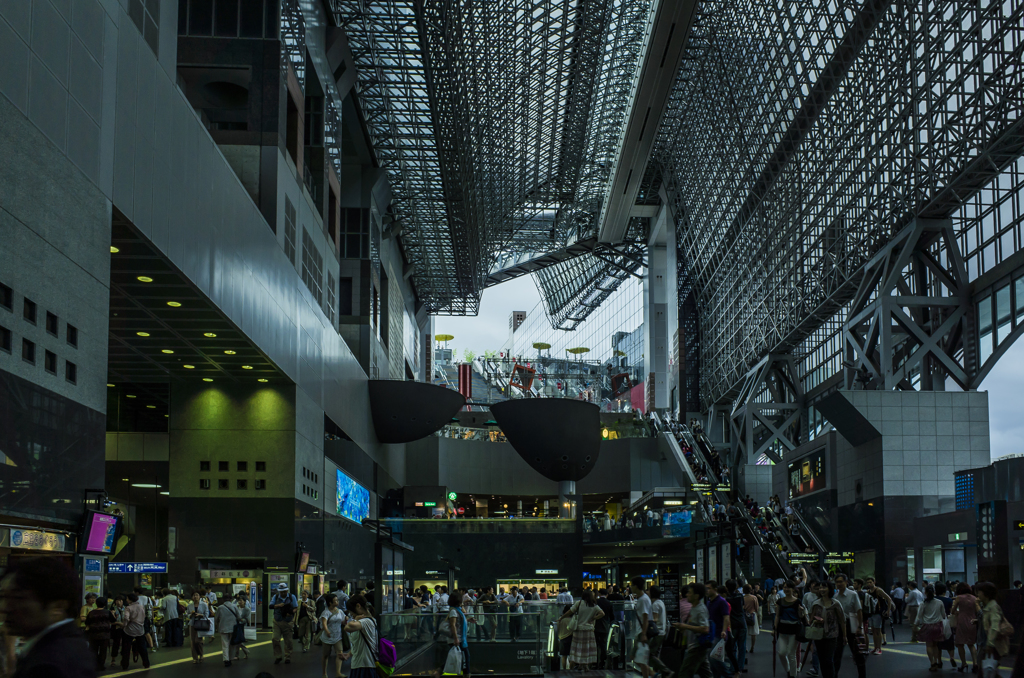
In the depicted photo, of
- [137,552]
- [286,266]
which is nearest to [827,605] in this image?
[286,266]

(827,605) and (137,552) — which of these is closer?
(827,605)

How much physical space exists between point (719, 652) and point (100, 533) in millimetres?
8701

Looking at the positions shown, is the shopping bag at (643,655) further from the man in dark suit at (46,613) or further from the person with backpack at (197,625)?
the man in dark suit at (46,613)

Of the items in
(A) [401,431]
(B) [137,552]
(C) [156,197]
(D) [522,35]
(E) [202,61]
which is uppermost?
(D) [522,35]

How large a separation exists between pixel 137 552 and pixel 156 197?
2197 centimetres

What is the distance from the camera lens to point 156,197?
1730 cm

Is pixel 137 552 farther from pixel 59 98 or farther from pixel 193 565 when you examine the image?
pixel 59 98

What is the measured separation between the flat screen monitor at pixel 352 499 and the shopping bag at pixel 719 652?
25.7 m

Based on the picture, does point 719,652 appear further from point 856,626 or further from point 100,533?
point 100,533

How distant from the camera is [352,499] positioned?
4106 centimetres

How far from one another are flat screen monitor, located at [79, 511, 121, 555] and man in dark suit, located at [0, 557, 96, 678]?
11822 millimetres

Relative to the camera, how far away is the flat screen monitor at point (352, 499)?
124 ft

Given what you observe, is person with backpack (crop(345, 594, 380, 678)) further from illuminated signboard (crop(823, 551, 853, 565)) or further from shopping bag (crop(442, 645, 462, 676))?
illuminated signboard (crop(823, 551, 853, 565))

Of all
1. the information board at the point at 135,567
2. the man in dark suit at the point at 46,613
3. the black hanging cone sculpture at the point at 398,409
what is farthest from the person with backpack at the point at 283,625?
the black hanging cone sculpture at the point at 398,409
